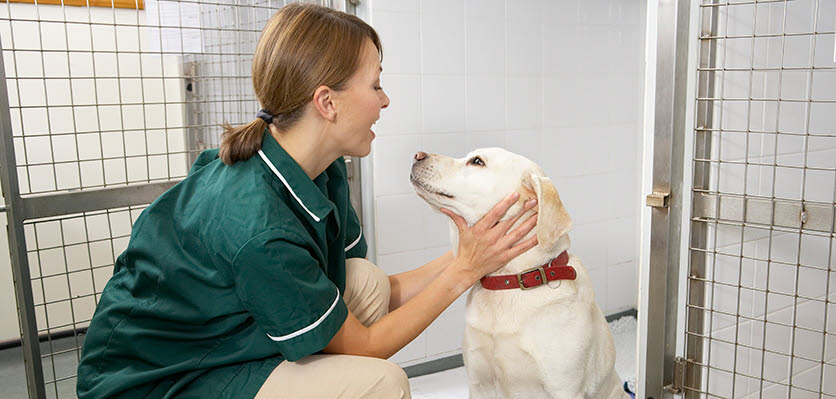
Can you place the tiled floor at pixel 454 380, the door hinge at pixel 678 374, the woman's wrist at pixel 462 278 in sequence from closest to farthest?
the woman's wrist at pixel 462 278 → the door hinge at pixel 678 374 → the tiled floor at pixel 454 380

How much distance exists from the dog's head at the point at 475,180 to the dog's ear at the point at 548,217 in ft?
0.13

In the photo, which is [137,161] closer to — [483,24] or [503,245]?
[483,24]

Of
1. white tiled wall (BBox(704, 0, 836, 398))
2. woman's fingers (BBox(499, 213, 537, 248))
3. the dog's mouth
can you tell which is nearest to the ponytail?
the dog's mouth

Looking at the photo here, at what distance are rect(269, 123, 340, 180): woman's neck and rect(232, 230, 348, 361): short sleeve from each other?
0.25 meters

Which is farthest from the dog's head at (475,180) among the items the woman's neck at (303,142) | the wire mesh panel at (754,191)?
the wire mesh panel at (754,191)

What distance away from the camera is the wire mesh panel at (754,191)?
168 centimetres

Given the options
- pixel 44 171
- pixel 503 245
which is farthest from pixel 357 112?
pixel 44 171

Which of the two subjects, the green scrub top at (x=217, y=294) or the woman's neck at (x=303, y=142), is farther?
the woman's neck at (x=303, y=142)

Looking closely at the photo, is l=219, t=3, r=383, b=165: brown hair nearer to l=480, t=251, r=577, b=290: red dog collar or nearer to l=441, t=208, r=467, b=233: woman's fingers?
l=441, t=208, r=467, b=233: woman's fingers

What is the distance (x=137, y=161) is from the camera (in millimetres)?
3002

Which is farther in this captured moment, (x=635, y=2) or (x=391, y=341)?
(x=635, y=2)

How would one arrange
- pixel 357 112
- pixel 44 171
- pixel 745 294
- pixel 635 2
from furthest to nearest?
pixel 635 2
pixel 44 171
pixel 745 294
pixel 357 112

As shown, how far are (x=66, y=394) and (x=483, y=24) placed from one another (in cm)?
214

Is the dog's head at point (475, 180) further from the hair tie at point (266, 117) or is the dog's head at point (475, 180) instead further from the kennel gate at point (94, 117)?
the kennel gate at point (94, 117)
